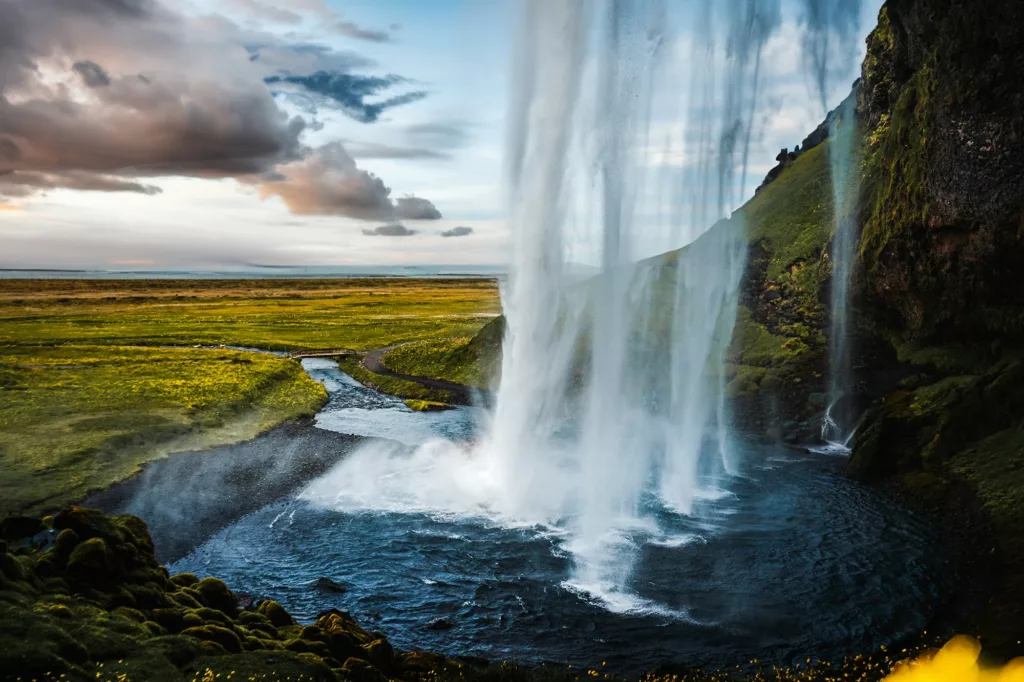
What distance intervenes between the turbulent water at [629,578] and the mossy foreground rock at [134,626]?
3683 millimetres

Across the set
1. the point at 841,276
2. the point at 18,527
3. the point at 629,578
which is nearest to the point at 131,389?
the point at 18,527

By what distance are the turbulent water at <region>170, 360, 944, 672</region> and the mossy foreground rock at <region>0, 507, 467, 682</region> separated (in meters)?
3.68

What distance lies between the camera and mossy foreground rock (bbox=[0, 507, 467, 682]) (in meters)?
14.8

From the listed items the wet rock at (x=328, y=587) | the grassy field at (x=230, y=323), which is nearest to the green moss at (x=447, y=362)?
the grassy field at (x=230, y=323)

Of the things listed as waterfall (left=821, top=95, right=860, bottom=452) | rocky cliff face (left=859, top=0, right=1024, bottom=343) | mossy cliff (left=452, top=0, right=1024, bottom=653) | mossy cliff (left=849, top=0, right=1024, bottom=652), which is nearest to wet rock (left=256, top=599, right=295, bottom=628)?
mossy cliff (left=452, top=0, right=1024, bottom=653)

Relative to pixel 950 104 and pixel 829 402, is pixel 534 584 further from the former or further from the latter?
pixel 950 104

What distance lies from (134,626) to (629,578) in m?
18.7

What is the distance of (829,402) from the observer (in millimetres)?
52031

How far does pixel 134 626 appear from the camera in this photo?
1688cm

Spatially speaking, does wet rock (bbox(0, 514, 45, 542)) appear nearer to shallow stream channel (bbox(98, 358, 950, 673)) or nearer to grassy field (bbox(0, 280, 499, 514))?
shallow stream channel (bbox(98, 358, 950, 673))

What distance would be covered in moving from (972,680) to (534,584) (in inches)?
602

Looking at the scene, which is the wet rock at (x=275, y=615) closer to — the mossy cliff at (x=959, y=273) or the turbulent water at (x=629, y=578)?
the turbulent water at (x=629, y=578)

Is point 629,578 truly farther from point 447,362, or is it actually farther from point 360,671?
point 447,362

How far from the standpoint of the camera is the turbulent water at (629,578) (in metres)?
22.7
